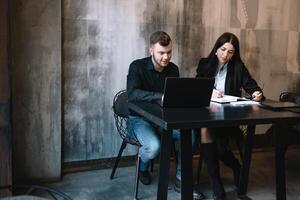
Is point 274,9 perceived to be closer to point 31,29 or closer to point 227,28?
point 227,28

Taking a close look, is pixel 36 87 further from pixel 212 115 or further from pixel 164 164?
pixel 212 115

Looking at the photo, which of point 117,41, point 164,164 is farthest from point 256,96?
point 117,41

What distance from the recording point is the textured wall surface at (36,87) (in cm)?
290

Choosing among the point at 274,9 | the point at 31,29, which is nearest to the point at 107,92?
the point at 31,29

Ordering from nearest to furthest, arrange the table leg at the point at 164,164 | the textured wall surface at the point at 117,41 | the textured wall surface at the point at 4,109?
the table leg at the point at 164,164 < the textured wall surface at the point at 4,109 < the textured wall surface at the point at 117,41

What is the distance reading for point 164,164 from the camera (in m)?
2.41

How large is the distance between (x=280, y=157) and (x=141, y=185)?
119cm

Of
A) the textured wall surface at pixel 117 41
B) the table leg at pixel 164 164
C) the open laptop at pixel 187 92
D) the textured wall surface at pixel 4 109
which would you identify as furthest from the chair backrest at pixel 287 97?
the textured wall surface at pixel 4 109

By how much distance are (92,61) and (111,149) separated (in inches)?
33.6

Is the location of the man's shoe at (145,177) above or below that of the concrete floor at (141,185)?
above

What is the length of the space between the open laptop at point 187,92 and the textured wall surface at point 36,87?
3.82 ft

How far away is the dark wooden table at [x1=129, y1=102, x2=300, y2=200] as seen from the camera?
75.9 inches

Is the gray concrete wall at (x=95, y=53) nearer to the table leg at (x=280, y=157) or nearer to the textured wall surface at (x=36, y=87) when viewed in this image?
the textured wall surface at (x=36, y=87)

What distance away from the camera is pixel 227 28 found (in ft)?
12.1
